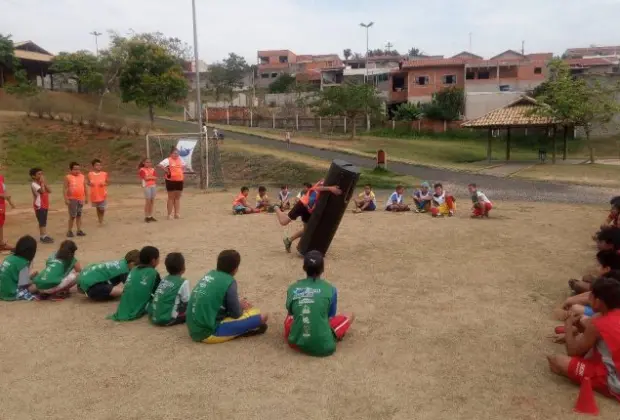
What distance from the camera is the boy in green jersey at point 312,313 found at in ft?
17.1

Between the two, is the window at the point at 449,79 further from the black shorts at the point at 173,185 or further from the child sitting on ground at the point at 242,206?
the black shorts at the point at 173,185

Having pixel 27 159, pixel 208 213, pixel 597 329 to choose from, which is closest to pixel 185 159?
pixel 208 213

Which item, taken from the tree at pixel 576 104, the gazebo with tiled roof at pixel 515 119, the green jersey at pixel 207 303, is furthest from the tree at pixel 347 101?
the green jersey at pixel 207 303

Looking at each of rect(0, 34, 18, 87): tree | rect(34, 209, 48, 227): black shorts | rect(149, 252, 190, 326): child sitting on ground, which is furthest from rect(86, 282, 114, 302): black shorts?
rect(0, 34, 18, 87): tree

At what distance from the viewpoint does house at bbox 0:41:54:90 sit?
48.9 metres

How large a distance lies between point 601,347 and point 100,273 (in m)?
5.55

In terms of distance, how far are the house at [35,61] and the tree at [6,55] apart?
207cm

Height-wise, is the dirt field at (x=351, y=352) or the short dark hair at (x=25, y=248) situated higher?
the short dark hair at (x=25, y=248)

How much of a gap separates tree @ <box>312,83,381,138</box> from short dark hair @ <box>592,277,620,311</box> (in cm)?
3558

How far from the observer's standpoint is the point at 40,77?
50.7m

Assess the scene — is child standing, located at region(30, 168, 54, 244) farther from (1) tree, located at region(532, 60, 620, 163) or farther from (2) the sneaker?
(1) tree, located at region(532, 60, 620, 163)

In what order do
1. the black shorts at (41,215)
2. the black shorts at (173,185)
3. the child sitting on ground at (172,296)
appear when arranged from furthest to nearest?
the black shorts at (173,185) → the black shorts at (41,215) → the child sitting on ground at (172,296)

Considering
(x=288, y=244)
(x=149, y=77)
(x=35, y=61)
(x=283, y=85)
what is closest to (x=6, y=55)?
(x=35, y=61)

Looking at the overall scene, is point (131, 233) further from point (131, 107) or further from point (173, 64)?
point (131, 107)
